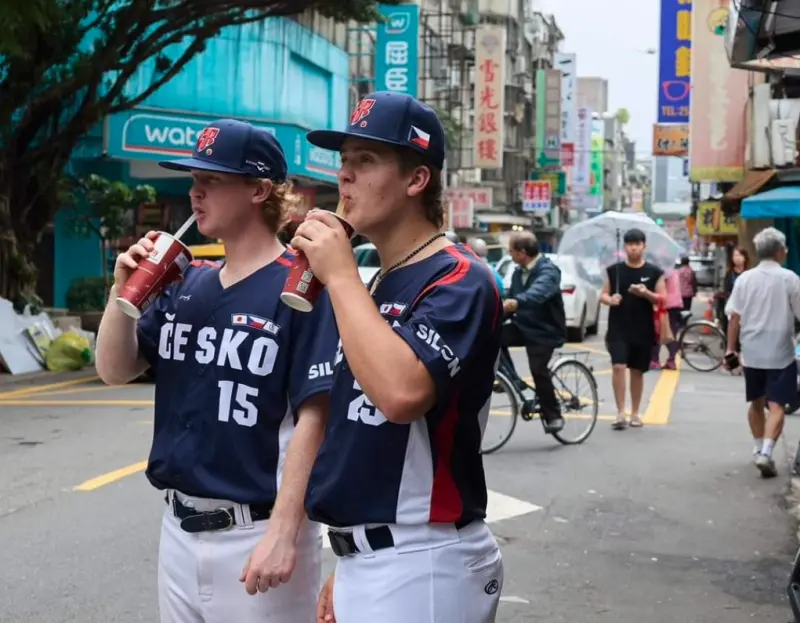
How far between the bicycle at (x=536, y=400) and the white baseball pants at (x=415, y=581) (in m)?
6.79

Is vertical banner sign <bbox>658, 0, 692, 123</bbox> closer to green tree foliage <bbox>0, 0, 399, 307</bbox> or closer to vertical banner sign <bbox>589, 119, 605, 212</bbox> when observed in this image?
green tree foliage <bbox>0, 0, 399, 307</bbox>

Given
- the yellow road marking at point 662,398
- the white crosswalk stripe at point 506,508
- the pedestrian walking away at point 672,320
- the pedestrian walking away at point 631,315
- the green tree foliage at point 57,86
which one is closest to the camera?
the white crosswalk stripe at point 506,508

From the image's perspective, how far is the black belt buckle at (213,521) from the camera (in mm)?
2824

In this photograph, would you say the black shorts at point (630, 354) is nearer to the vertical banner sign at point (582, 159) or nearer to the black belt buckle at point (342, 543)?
the black belt buckle at point (342, 543)

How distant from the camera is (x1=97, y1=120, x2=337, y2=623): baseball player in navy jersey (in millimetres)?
2783

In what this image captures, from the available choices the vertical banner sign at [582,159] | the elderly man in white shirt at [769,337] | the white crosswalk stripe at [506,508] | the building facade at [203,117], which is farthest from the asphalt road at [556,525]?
the vertical banner sign at [582,159]

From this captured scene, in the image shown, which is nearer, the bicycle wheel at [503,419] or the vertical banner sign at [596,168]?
the bicycle wheel at [503,419]

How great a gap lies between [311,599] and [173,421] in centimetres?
59

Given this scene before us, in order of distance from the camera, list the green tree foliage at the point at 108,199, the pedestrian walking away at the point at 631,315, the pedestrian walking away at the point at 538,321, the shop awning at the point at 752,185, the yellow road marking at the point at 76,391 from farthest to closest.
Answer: the green tree foliage at the point at 108,199, the shop awning at the point at 752,185, the yellow road marking at the point at 76,391, the pedestrian walking away at the point at 631,315, the pedestrian walking away at the point at 538,321

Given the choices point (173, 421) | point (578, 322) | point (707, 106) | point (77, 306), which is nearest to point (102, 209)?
point (77, 306)

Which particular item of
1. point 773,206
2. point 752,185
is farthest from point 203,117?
point 773,206

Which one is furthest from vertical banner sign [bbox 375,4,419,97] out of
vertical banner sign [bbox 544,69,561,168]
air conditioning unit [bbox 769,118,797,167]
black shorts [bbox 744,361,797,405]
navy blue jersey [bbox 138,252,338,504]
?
vertical banner sign [bbox 544,69,561,168]

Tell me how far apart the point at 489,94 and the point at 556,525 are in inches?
1300

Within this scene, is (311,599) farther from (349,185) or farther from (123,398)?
(123,398)
